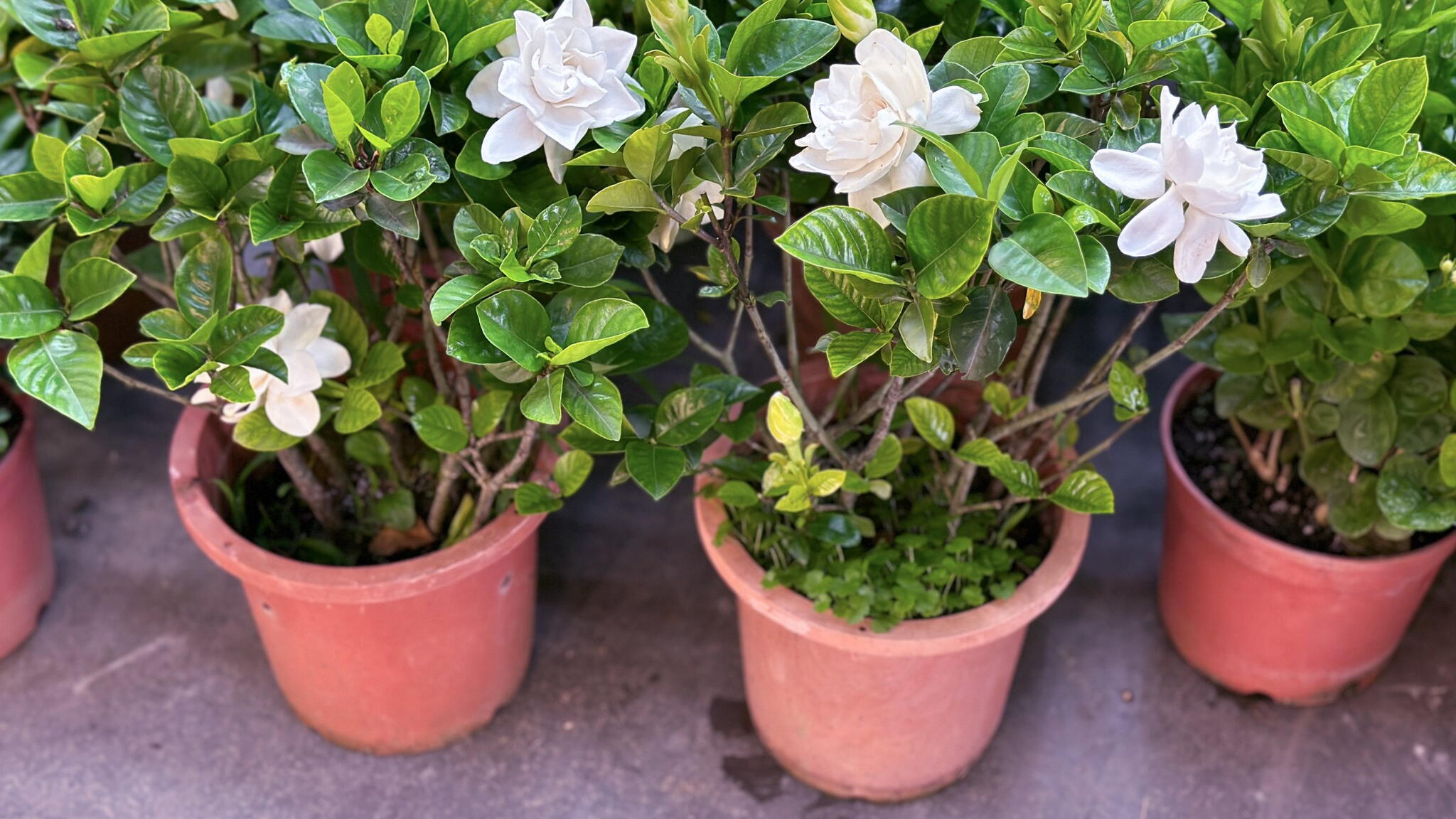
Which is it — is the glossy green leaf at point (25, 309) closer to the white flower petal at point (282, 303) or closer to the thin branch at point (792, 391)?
the white flower petal at point (282, 303)

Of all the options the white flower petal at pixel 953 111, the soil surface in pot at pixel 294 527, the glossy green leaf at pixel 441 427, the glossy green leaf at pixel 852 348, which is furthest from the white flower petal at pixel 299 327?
the white flower petal at pixel 953 111

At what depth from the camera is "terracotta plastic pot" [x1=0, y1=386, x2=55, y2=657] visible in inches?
64.0

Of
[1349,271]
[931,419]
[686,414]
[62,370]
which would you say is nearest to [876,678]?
[931,419]

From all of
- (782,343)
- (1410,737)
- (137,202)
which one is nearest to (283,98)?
(137,202)

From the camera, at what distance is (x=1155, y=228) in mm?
794

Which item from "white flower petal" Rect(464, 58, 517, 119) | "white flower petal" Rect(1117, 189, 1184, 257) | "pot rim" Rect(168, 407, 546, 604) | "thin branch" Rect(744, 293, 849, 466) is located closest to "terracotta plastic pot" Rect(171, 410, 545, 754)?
"pot rim" Rect(168, 407, 546, 604)

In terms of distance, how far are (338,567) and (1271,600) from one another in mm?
1237

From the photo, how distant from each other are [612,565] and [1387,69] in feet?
4.60

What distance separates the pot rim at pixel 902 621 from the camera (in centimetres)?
129

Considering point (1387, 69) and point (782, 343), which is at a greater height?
point (1387, 69)

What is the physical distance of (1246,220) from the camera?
2.56ft

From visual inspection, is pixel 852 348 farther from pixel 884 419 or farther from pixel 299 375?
pixel 299 375

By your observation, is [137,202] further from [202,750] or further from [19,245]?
[202,750]

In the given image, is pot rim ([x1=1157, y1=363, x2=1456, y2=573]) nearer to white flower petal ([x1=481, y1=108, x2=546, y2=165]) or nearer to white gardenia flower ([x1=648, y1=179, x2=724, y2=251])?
white gardenia flower ([x1=648, y1=179, x2=724, y2=251])
